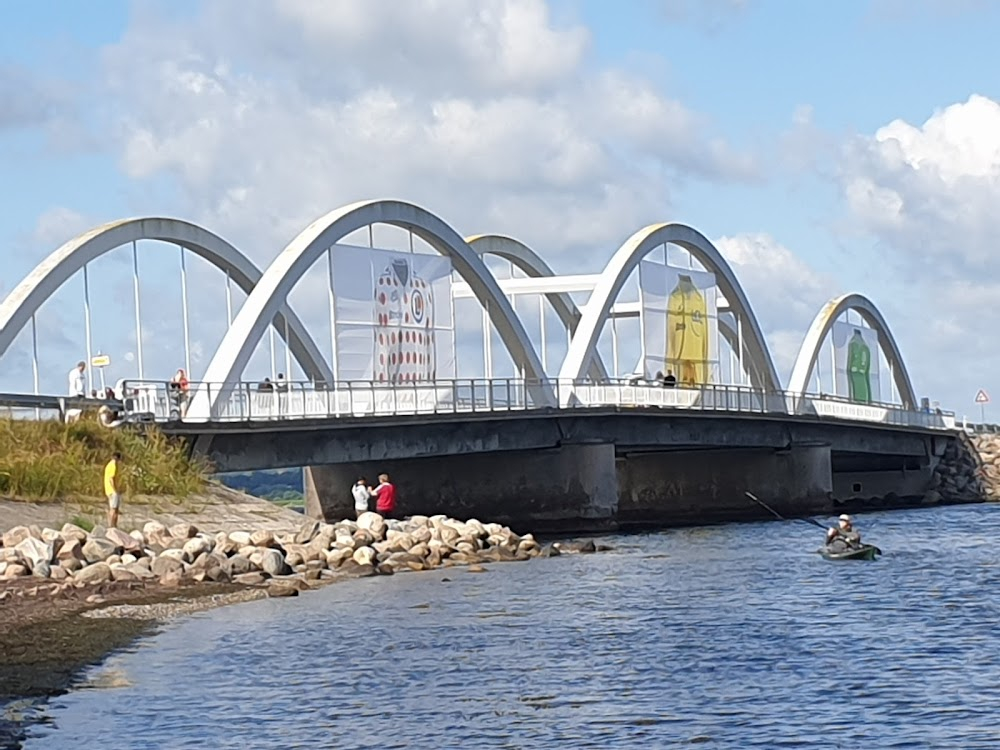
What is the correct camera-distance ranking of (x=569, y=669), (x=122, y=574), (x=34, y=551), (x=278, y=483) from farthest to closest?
(x=278, y=483) → (x=122, y=574) → (x=34, y=551) → (x=569, y=669)

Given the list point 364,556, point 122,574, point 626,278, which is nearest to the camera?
point 122,574

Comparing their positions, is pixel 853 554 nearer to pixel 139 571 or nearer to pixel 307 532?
pixel 307 532

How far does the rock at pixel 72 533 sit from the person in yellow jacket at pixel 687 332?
4329 centimetres

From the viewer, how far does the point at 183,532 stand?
3791 centimetres

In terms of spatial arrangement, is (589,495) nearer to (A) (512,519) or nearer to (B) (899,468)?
(A) (512,519)

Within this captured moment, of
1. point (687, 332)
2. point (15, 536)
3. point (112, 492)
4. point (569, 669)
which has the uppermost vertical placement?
point (687, 332)

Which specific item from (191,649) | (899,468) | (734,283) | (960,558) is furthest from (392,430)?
(899,468)

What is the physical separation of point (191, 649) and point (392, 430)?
28.3 m

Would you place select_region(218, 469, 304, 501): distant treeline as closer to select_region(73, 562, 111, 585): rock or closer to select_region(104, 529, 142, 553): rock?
select_region(104, 529, 142, 553): rock

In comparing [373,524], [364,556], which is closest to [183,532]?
[364,556]

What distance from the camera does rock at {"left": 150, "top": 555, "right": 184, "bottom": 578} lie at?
33.8 meters

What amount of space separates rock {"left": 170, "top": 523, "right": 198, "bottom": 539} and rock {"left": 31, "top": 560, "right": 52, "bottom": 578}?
18.4ft

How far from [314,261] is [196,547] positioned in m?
22.2

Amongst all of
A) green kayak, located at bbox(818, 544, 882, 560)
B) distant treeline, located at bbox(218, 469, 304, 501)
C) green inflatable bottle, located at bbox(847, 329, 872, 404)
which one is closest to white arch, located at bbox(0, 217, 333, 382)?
green kayak, located at bbox(818, 544, 882, 560)
